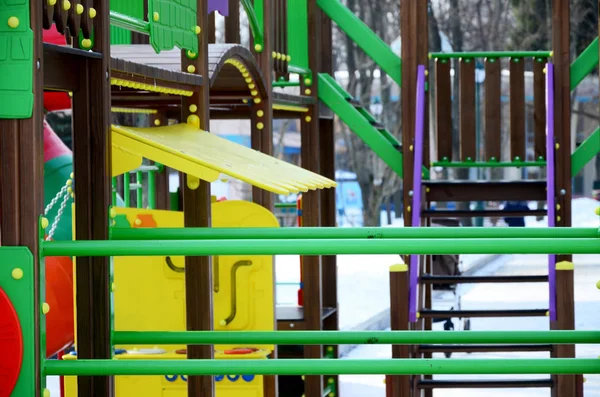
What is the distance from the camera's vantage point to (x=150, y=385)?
7.19 meters

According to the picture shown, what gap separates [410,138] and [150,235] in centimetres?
595

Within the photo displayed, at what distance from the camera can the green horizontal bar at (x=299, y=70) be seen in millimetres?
9094

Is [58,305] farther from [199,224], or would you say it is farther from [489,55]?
[489,55]

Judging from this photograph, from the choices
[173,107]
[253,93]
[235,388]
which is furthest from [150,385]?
[173,107]

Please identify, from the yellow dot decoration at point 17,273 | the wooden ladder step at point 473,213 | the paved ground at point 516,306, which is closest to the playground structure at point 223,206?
the yellow dot decoration at point 17,273

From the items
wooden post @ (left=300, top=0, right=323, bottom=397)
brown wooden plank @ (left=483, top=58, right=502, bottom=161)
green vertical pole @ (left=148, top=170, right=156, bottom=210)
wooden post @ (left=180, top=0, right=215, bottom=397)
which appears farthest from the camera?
green vertical pole @ (left=148, top=170, right=156, bottom=210)

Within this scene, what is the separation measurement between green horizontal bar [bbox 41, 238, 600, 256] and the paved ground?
719cm

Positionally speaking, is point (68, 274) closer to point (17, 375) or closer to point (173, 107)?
point (173, 107)

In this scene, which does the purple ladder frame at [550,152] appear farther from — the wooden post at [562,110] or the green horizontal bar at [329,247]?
the green horizontal bar at [329,247]

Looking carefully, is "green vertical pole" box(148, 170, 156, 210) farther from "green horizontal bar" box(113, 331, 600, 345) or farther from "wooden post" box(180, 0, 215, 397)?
"green horizontal bar" box(113, 331, 600, 345)

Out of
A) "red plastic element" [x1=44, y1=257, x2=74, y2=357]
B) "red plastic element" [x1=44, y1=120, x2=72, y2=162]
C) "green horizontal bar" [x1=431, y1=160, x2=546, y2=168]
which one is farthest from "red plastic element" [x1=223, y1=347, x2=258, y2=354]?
"red plastic element" [x1=44, y1=120, x2=72, y2=162]

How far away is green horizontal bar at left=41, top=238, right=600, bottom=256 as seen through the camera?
288 centimetres

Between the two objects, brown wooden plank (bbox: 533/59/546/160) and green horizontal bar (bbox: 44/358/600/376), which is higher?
brown wooden plank (bbox: 533/59/546/160)

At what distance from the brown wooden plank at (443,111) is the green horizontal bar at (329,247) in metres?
6.58
